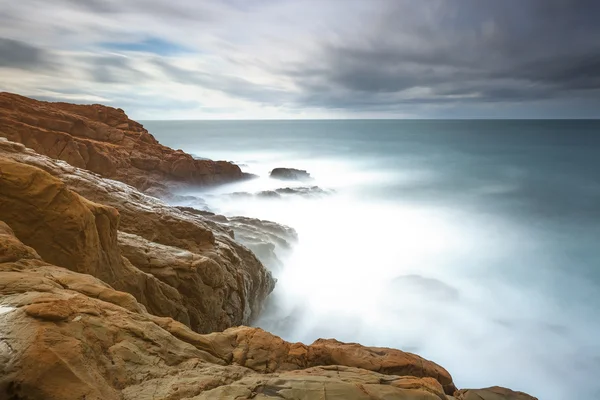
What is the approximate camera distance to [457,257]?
25.1m

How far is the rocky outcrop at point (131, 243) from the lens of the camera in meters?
6.78

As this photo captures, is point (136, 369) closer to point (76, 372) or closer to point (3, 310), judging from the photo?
point (76, 372)

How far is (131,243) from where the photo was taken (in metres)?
9.84

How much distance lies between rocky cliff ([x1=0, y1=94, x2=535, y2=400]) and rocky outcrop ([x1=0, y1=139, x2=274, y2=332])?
0.03 m

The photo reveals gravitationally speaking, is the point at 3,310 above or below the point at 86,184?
below

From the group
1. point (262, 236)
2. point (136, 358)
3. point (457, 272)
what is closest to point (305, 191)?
point (262, 236)

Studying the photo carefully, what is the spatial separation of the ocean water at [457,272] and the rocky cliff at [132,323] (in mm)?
6435

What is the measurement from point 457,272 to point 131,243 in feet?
65.6

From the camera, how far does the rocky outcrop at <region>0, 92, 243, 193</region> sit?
949 inches

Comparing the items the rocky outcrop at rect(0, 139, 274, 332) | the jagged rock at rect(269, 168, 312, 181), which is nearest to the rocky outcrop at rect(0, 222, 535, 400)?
the rocky outcrop at rect(0, 139, 274, 332)

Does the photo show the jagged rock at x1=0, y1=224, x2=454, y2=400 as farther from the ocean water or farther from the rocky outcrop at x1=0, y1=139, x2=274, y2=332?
the ocean water

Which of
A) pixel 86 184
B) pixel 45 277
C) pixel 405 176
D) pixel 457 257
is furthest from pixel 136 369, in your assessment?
pixel 405 176

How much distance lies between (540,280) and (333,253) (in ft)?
43.1

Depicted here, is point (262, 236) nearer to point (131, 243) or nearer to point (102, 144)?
point (131, 243)
